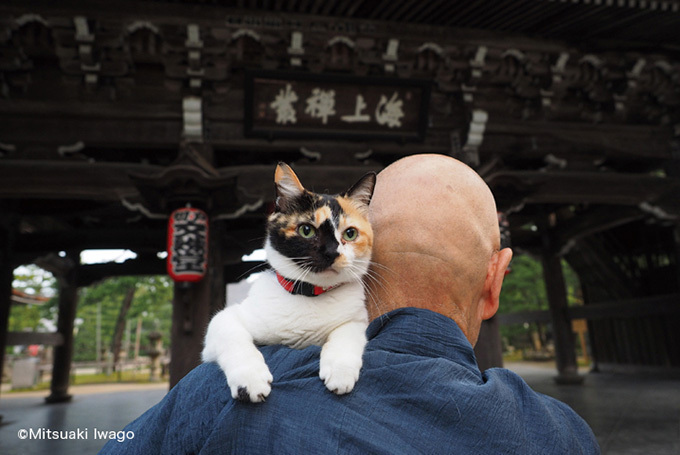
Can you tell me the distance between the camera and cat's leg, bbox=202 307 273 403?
125cm

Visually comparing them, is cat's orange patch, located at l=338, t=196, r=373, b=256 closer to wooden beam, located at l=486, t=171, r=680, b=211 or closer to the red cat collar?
the red cat collar

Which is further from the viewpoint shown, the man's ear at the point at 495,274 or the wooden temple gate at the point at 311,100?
the wooden temple gate at the point at 311,100

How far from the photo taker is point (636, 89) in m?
7.78

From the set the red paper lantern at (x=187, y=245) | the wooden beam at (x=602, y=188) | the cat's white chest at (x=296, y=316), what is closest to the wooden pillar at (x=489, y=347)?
the wooden beam at (x=602, y=188)

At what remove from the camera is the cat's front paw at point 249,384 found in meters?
1.25

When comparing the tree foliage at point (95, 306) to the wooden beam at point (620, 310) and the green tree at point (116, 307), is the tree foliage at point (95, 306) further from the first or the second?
the wooden beam at point (620, 310)

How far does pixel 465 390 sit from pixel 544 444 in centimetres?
31

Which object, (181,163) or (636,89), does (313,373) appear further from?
(636,89)

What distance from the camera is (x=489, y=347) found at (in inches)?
276

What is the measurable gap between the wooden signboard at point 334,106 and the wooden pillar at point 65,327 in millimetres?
7439

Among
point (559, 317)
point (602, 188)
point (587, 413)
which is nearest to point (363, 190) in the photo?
point (602, 188)

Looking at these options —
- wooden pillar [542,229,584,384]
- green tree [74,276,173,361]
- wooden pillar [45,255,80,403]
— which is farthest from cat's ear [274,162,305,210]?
green tree [74,276,173,361]

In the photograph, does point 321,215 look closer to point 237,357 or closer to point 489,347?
point 237,357

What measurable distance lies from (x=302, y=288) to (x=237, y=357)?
45 cm
